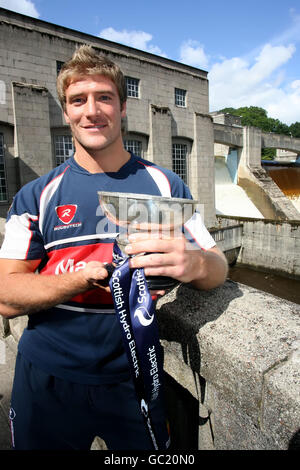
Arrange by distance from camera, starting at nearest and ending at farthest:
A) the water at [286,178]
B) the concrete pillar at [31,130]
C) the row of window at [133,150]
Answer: the concrete pillar at [31,130] < the row of window at [133,150] < the water at [286,178]

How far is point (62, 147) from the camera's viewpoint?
675 inches

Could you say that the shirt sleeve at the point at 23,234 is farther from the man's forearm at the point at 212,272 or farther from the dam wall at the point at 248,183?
the dam wall at the point at 248,183

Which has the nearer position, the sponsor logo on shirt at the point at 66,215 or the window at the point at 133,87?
the sponsor logo on shirt at the point at 66,215

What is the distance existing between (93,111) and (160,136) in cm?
1998

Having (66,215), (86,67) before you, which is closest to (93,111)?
(86,67)

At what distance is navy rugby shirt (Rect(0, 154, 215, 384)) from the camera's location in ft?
5.23

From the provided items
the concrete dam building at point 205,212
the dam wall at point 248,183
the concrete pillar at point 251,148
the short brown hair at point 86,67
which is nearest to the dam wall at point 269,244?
the concrete dam building at point 205,212

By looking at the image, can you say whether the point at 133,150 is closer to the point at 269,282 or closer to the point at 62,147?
the point at 62,147

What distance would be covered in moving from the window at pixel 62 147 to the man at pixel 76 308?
16.4 m

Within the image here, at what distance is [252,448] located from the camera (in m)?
1.32

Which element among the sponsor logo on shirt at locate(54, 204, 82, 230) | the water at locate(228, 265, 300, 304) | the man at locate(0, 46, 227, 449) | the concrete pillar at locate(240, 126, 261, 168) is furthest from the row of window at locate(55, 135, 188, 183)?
the sponsor logo on shirt at locate(54, 204, 82, 230)

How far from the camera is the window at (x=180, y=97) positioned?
22.6m
